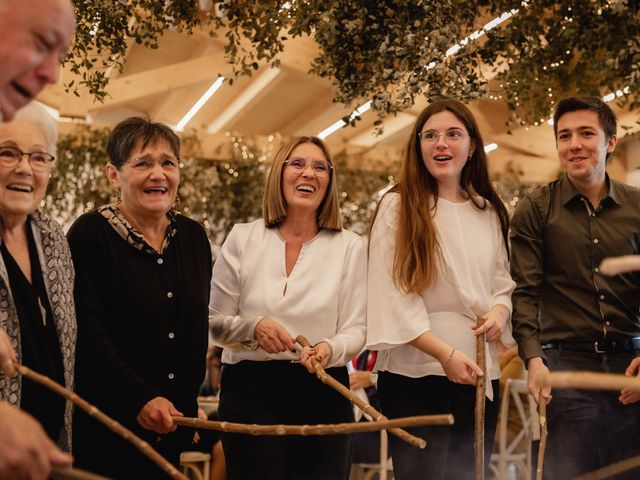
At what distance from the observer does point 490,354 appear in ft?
8.00

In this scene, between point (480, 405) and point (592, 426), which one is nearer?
point (480, 405)

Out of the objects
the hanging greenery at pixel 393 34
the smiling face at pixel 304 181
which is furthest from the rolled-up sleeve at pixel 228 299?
the hanging greenery at pixel 393 34

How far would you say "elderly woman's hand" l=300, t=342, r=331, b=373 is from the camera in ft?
7.14

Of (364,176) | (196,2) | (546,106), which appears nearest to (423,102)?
(364,176)

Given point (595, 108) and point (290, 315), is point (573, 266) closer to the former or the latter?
point (595, 108)

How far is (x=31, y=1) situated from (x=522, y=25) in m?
2.70

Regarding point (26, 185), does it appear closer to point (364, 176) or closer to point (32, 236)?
point (32, 236)

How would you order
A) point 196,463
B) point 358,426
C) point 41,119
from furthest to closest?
1. point 196,463
2. point 41,119
3. point 358,426

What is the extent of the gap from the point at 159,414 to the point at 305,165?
869 millimetres

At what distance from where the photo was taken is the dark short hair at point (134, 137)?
2.41 m

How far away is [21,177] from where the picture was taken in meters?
2.04

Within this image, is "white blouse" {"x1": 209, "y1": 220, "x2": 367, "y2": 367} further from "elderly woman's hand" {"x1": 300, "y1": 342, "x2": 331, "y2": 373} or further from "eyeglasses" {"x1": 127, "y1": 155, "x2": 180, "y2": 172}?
"eyeglasses" {"x1": 127, "y1": 155, "x2": 180, "y2": 172}

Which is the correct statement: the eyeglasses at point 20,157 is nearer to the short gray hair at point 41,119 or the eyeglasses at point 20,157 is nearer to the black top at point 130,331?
the short gray hair at point 41,119

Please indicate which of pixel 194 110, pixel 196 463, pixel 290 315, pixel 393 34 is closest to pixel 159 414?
pixel 290 315
